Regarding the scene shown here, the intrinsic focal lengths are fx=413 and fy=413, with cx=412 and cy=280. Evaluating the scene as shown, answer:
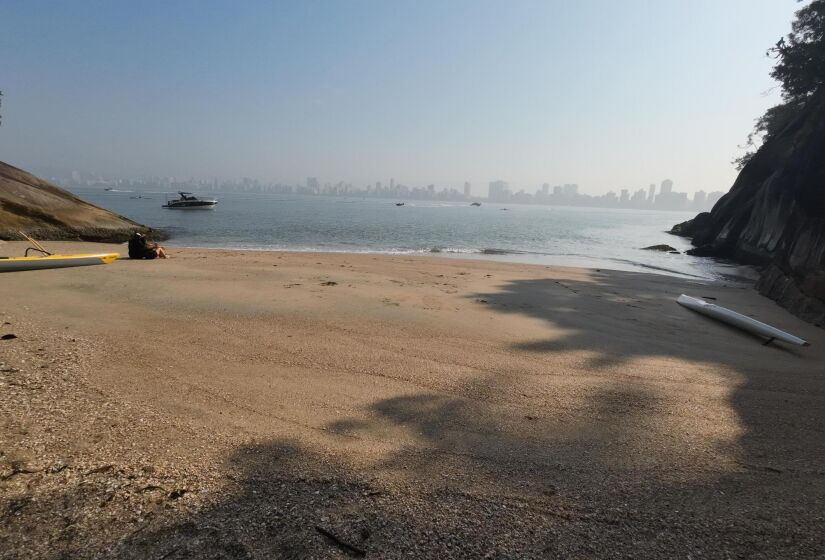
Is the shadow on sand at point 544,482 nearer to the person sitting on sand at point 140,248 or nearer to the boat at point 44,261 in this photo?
the boat at point 44,261

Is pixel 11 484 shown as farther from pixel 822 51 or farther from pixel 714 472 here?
pixel 822 51

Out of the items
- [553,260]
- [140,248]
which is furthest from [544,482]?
[553,260]

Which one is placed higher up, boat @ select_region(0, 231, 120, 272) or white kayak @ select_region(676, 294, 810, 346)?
boat @ select_region(0, 231, 120, 272)

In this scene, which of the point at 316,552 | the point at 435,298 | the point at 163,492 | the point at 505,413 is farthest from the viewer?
the point at 435,298

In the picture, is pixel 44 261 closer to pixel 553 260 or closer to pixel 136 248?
pixel 136 248

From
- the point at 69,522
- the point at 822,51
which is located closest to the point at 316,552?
the point at 69,522

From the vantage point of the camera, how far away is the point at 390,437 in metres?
3.38

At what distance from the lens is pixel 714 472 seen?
3.07 meters

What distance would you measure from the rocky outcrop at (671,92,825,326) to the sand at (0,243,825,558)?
6.03 meters

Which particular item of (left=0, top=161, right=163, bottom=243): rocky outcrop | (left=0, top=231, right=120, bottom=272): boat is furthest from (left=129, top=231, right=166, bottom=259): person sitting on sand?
(left=0, top=161, right=163, bottom=243): rocky outcrop

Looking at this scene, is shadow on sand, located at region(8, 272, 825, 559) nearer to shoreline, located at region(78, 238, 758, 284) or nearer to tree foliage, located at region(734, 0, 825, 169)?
shoreline, located at region(78, 238, 758, 284)

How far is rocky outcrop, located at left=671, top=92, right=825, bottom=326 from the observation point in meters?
11.7

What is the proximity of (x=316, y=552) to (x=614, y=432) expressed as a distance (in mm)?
2742

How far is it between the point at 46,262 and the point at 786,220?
102ft
